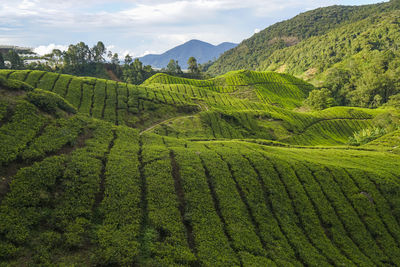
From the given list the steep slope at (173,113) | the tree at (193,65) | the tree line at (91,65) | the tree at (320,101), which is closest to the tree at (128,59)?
the tree line at (91,65)

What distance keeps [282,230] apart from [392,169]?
24172 millimetres

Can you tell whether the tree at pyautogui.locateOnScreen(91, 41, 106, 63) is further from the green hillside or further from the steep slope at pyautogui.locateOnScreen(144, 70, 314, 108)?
the green hillside

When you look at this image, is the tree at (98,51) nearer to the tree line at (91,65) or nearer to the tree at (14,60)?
the tree line at (91,65)

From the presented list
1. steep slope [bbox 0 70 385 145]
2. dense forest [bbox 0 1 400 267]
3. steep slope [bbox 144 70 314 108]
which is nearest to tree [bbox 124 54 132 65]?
steep slope [bbox 144 70 314 108]

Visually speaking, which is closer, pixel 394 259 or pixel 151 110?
pixel 394 259

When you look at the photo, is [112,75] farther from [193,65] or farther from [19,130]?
[19,130]

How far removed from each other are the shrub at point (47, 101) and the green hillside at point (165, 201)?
0.42ft

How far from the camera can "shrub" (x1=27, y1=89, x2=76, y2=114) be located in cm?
2067

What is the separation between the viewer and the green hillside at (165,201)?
12234mm

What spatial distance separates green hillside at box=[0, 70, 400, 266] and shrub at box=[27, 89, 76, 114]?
127 mm

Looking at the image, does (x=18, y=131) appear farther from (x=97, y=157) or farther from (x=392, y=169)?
(x=392, y=169)

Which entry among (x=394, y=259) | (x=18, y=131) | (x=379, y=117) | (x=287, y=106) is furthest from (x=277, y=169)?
(x=287, y=106)

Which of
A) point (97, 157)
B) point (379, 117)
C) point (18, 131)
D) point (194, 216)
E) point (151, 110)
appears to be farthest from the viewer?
point (379, 117)

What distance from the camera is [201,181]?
62.2 ft
